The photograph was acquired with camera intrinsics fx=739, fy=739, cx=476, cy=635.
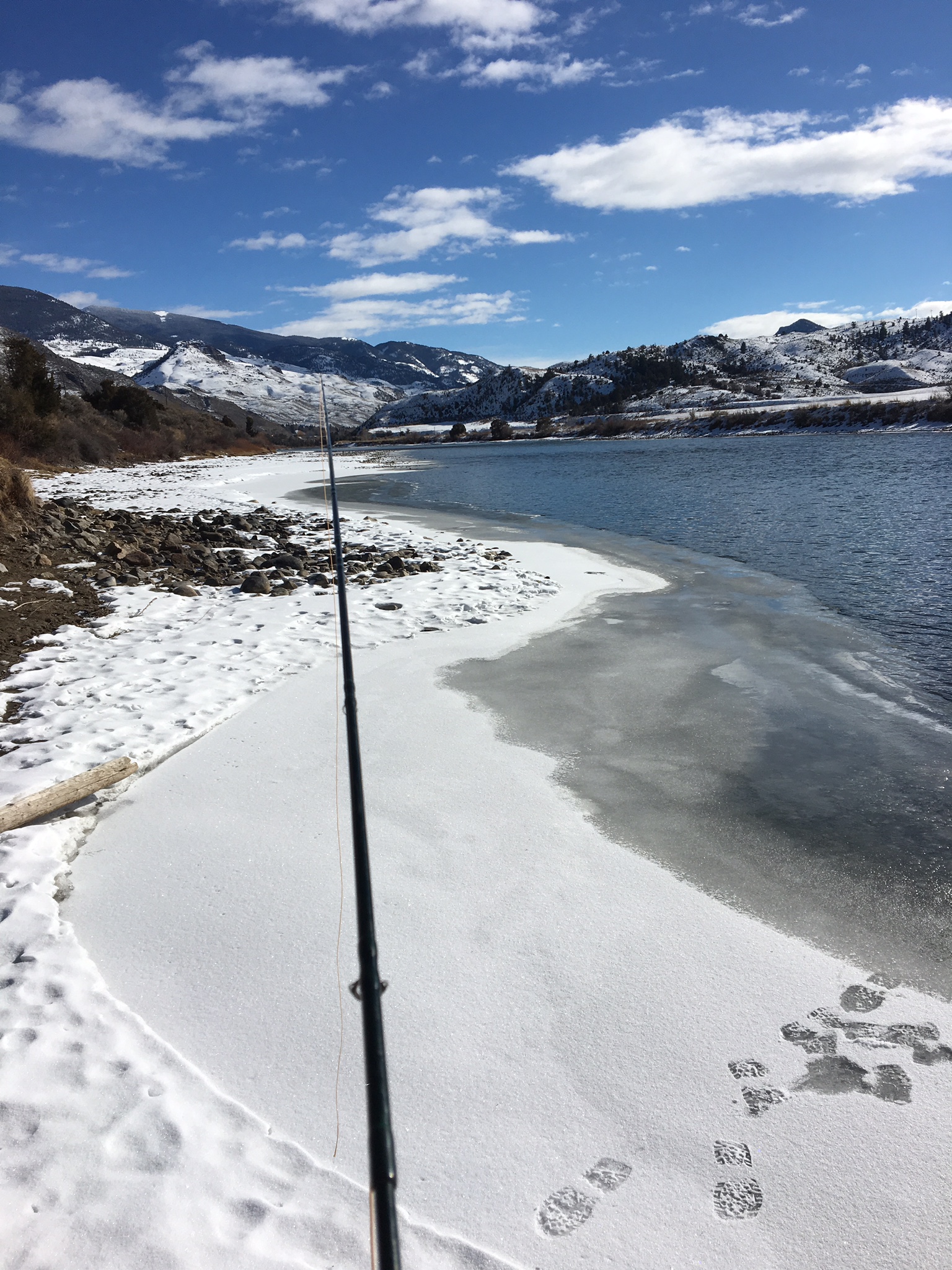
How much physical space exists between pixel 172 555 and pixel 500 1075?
12651mm

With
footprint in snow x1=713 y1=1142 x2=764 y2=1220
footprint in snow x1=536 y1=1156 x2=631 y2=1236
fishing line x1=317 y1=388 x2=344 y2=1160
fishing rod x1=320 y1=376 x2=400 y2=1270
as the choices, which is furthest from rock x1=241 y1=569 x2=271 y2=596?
footprint in snow x1=713 y1=1142 x2=764 y2=1220

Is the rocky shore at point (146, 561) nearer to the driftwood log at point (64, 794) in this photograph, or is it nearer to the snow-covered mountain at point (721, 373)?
the driftwood log at point (64, 794)

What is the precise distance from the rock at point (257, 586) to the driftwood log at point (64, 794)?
6.33 metres

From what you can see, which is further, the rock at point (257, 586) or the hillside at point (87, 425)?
the hillside at point (87, 425)

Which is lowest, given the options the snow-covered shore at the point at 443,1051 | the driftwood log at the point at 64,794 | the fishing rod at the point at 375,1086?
the snow-covered shore at the point at 443,1051

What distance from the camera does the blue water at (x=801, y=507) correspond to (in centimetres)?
1151

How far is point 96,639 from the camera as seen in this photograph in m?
9.20

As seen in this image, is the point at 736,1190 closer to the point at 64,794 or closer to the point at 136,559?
the point at 64,794

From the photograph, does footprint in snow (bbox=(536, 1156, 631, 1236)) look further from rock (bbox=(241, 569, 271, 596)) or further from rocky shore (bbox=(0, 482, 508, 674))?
rock (bbox=(241, 569, 271, 596))

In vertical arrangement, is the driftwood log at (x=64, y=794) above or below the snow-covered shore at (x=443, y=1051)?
above

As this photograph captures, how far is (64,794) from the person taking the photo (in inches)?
207

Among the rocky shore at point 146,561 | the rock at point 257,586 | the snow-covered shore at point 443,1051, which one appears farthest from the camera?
the rock at point 257,586

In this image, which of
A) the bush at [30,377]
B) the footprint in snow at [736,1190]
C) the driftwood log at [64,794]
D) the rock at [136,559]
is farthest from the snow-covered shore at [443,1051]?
the bush at [30,377]

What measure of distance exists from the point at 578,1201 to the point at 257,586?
10508mm
